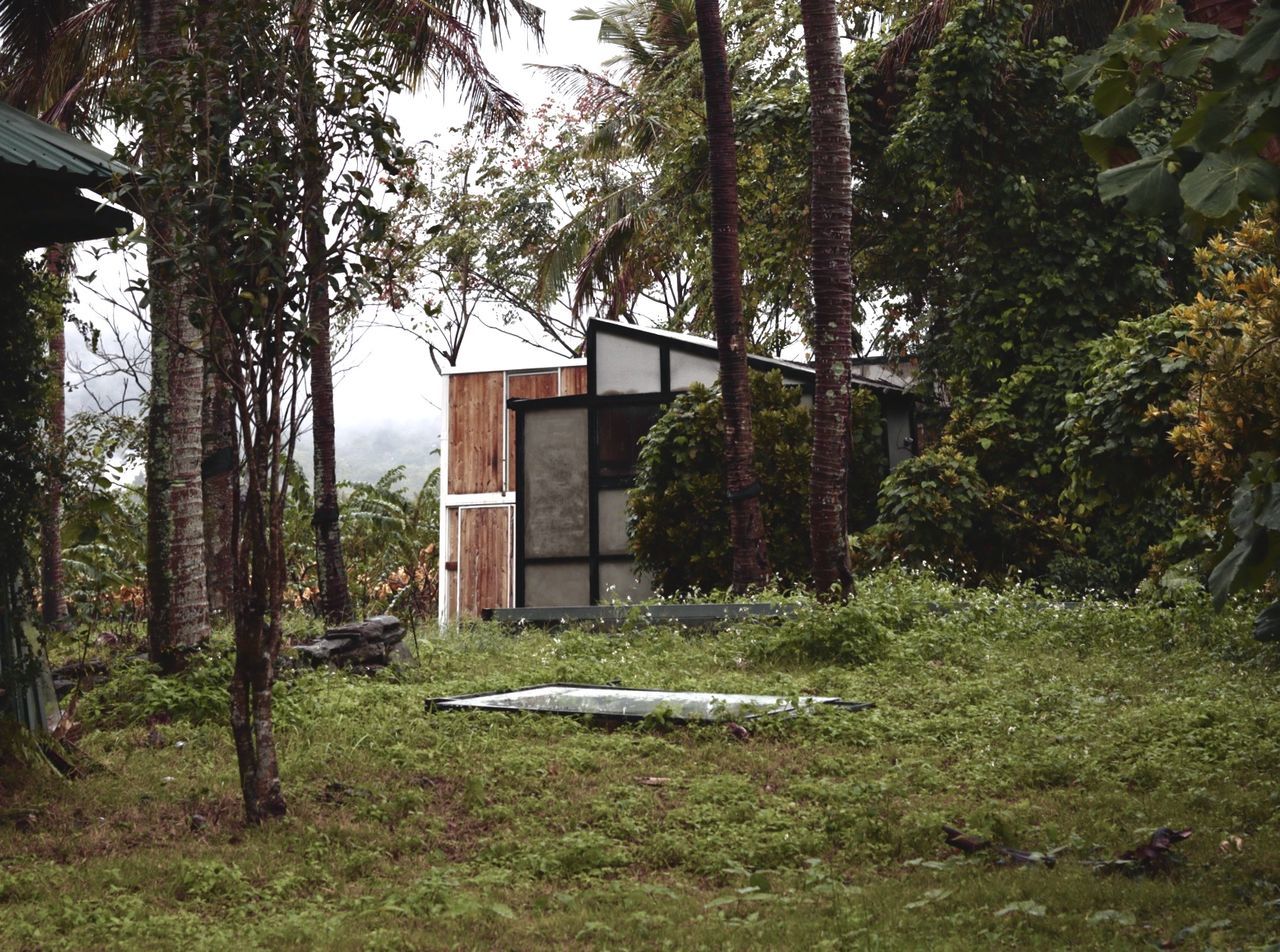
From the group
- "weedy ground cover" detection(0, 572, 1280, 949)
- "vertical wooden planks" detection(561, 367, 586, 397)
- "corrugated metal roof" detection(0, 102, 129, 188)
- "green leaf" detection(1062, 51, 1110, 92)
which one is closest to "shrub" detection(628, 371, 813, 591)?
"weedy ground cover" detection(0, 572, 1280, 949)

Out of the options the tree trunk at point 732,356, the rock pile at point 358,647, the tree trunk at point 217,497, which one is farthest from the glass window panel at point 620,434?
the rock pile at point 358,647

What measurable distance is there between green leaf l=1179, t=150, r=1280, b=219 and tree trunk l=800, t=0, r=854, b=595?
7818 millimetres

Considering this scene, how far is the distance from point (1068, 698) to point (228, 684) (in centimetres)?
532

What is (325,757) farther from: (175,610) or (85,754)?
(175,610)

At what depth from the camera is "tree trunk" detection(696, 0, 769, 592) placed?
13.5 meters

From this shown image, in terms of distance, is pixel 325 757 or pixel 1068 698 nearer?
pixel 325 757

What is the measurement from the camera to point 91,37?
14695 millimetres

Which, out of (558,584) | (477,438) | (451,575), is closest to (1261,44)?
(558,584)

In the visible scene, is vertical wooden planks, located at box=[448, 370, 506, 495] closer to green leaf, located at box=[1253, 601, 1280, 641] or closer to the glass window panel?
the glass window panel

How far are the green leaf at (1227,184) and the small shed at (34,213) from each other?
16.8ft

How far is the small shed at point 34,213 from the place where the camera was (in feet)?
21.4

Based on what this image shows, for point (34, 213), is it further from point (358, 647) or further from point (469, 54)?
point (469, 54)

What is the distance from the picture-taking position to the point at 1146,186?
342 cm

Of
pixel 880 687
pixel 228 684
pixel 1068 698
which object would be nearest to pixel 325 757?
pixel 228 684
